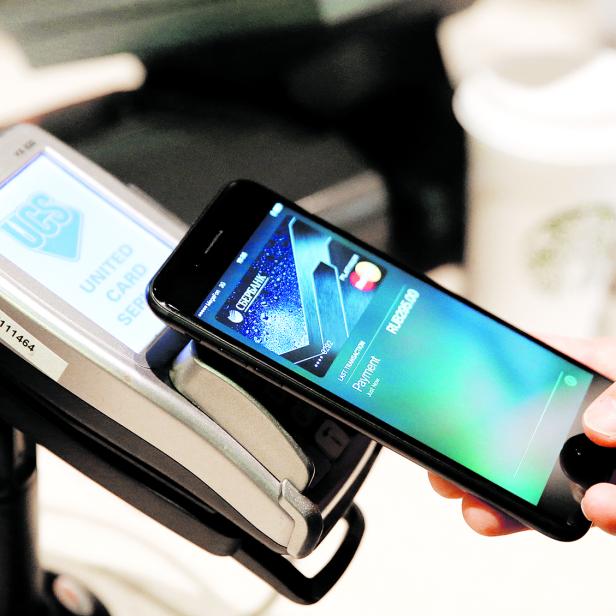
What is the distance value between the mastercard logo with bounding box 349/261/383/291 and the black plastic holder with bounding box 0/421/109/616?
194 millimetres

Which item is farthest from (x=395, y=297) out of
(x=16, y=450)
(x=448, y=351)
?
(x=16, y=450)

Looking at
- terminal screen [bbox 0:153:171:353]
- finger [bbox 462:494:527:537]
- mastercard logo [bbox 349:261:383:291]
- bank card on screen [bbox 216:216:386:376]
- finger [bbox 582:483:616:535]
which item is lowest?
finger [bbox 462:494:527:537]

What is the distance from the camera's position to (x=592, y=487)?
377 millimetres

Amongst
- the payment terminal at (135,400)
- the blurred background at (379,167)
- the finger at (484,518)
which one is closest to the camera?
the payment terminal at (135,400)

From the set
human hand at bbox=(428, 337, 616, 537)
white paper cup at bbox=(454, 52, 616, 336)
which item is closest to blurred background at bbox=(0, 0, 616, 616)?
white paper cup at bbox=(454, 52, 616, 336)

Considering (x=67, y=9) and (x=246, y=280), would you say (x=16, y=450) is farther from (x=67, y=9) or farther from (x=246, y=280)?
(x=67, y=9)

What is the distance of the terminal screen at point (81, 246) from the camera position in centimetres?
35

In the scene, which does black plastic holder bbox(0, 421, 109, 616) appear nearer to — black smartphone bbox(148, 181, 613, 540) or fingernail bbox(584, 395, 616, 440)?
black smartphone bbox(148, 181, 613, 540)

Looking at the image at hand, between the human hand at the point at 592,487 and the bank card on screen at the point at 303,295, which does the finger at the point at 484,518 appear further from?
the bank card on screen at the point at 303,295

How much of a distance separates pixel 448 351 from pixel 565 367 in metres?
0.08

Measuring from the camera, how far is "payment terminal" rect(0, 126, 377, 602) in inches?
13.1

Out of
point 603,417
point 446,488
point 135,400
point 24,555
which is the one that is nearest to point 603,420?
point 603,417

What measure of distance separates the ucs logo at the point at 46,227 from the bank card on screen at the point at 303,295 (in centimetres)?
9

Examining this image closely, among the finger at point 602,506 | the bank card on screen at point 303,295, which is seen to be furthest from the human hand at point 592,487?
the bank card on screen at point 303,295
